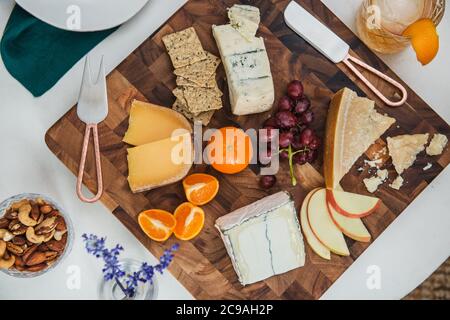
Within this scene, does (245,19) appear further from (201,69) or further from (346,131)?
(346,131)

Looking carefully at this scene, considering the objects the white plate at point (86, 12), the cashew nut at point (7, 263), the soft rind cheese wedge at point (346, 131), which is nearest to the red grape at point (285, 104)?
the soft rind cheese wedge at point (346, 131)

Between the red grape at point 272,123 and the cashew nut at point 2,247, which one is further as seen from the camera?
the red grape at point 272,123

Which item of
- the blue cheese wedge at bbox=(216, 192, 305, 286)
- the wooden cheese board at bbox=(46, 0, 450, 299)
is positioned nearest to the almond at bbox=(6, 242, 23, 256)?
the wooden cheese board at bbox=(46, 0, 450, 299)

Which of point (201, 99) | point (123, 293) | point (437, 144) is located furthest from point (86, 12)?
point (437, 144)

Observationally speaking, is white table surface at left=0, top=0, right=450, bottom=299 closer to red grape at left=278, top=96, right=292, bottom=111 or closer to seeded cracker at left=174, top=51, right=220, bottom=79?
seeded cracker at left=174, top=51, right=220, bottom=79

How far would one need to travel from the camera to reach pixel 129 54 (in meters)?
1.55

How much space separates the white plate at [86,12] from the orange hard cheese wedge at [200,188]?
447mm

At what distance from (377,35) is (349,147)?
0.99ft

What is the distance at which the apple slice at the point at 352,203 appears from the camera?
157cm

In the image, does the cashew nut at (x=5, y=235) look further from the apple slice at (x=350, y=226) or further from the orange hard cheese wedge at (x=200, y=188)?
the apple slice at (x=350, y=226)
